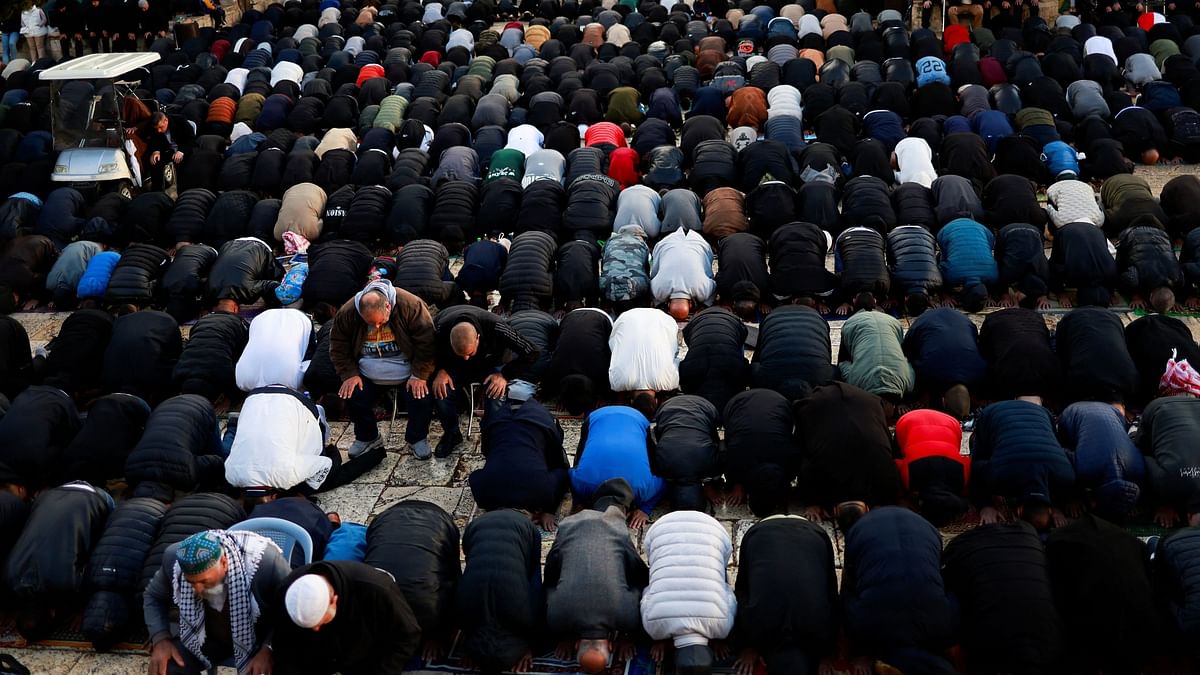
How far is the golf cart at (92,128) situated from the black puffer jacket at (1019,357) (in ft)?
30.2

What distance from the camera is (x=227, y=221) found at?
11.0m

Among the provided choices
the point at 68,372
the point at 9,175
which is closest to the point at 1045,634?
the point at 68,372

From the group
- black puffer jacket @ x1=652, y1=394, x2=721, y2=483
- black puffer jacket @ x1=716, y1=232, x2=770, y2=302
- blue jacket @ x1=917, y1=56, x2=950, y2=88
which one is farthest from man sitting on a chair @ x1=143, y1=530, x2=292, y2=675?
blue jacket @ x1=917, y1=56, x2=950, y2=88

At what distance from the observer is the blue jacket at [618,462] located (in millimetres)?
6832

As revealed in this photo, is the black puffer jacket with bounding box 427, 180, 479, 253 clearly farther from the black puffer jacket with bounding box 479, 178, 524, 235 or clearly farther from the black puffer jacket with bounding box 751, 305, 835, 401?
the black puffer jacket with bounding box 751, 305, 835, 401

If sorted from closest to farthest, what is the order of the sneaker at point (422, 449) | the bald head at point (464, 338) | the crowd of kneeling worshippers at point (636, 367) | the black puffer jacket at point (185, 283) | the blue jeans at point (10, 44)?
the crowd of kneeling worshippers at point (636, 367) → the bald head at point (464, 338) → the sneaker at point (422, 449) → the black puffer jacket at point (185, 283) → the blue jeans at point (10, 44)

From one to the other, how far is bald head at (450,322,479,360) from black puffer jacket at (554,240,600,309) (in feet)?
6.94

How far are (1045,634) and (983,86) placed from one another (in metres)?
9.92

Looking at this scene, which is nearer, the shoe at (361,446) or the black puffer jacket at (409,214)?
the shoe at (361,446)

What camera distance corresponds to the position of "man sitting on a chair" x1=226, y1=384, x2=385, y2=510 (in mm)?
7035

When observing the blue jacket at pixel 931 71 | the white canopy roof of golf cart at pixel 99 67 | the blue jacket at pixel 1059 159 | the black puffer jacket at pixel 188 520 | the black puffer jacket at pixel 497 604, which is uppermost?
the white canopy roof of golf cart at pixel 99 67

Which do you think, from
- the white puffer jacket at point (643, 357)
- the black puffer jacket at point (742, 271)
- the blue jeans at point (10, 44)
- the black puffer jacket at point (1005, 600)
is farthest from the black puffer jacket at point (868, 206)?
the blue jeans at point (10, 44)

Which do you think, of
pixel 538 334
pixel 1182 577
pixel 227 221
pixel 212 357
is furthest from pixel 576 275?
pixel 1182 577

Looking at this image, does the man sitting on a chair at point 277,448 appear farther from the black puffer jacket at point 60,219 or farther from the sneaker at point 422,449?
the black puffer jacket at point 60,219
